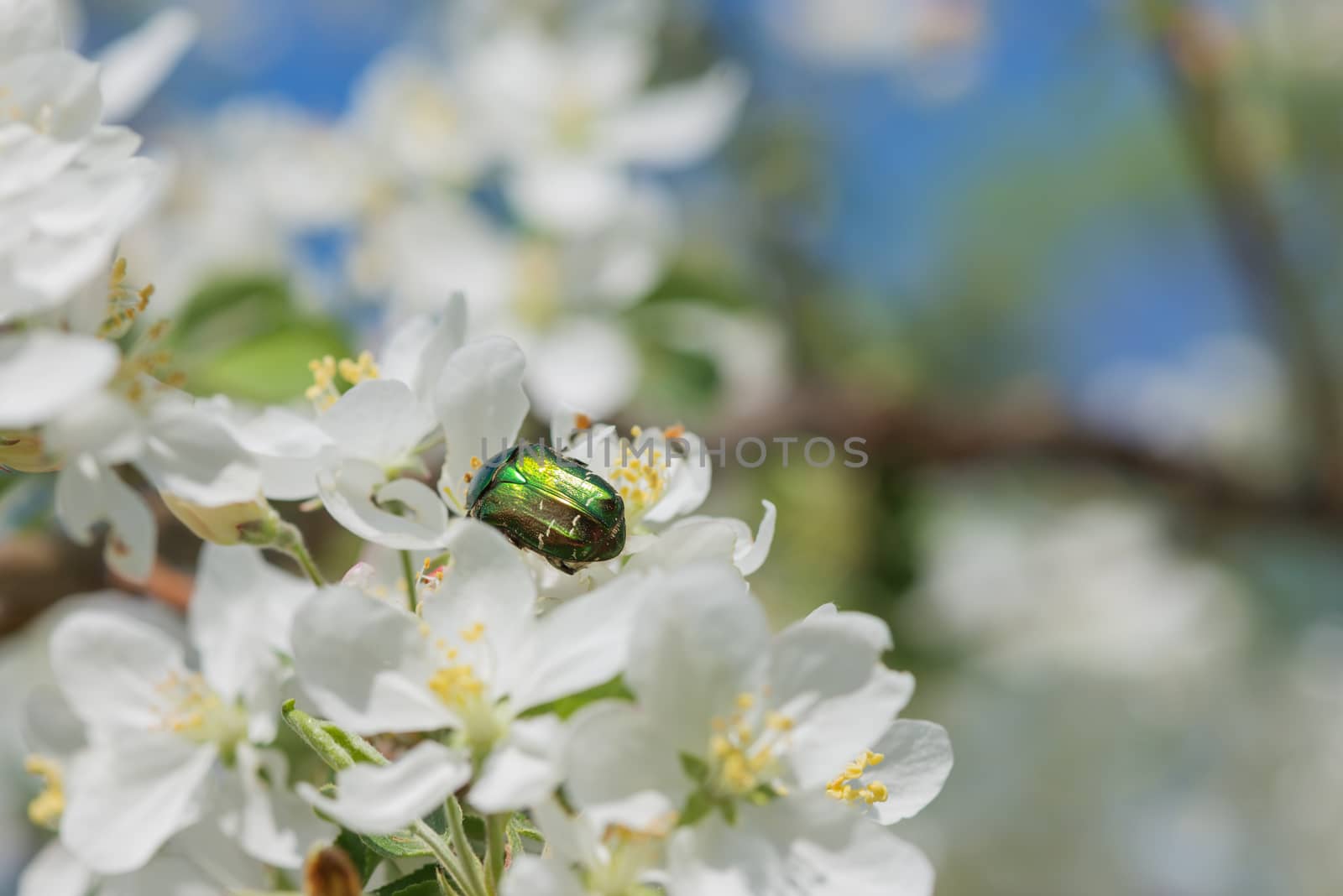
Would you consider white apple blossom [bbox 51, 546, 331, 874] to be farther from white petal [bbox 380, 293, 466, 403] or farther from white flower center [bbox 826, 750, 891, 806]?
white flower center [bbox 826, 750, 891, 806]

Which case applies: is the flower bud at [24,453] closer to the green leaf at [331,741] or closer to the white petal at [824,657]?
the green leaf at [331,741]

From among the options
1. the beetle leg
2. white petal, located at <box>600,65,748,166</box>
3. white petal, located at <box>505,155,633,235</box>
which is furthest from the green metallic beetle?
white petal, located at <box>600,65,748,166</box>

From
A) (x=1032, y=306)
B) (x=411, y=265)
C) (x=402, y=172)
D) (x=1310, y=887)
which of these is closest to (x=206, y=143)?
(x=402, y=172)

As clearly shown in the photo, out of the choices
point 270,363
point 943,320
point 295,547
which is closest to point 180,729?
point 295,547

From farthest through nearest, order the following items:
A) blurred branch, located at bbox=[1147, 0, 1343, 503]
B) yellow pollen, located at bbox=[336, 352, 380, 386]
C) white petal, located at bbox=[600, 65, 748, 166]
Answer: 1. blurred branch, located at bbox=[1147, 0, 1343, 503]
2. white petal, located at bbox=[600, 65, 748, 166]
3. yellow pollen, located at bbox=[336, 352, 380, 386]

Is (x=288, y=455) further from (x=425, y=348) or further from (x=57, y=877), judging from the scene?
(x=57, y=877)

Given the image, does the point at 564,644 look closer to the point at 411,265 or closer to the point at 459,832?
the point at 459,832
